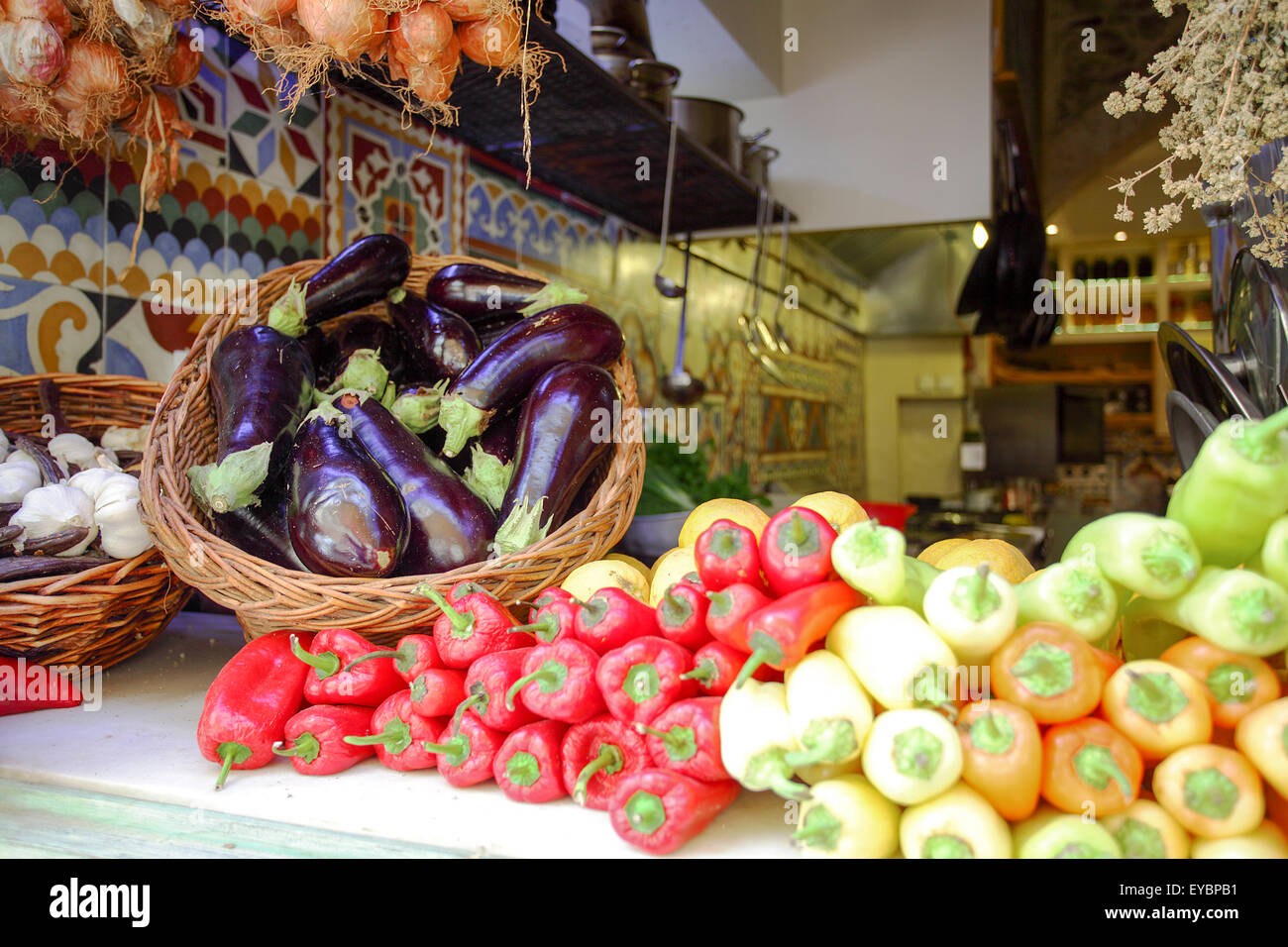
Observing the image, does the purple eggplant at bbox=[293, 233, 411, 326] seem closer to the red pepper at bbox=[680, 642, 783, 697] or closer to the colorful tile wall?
the colorful tile wall

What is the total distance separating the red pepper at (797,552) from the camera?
2.23 feet

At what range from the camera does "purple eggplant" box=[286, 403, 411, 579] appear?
93 cm

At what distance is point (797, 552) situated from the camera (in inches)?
26.8

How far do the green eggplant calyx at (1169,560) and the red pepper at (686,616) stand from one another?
33 centimetres

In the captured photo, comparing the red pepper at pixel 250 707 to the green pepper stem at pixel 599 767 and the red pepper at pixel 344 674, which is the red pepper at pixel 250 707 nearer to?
the red pepper at pixel 344 674

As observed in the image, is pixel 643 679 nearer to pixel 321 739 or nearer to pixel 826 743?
pixel 826 743

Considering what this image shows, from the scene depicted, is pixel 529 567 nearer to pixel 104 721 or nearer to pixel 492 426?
pixel 492 426

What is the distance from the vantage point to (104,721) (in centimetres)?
97

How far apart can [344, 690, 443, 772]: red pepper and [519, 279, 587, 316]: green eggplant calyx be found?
0.66 m

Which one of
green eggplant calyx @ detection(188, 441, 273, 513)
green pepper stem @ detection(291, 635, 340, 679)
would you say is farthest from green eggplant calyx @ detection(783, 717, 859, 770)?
green eggplant calyx @ detection(188, 441, 273, 513)

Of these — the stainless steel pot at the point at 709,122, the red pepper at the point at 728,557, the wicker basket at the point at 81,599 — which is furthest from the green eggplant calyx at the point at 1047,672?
the stainless steel pot at the point at 709,122

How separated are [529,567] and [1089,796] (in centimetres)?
58

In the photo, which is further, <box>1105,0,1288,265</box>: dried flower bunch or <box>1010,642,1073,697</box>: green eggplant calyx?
<box>1105,0,1288,265</box>: dried flower bunch

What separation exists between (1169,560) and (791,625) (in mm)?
273
